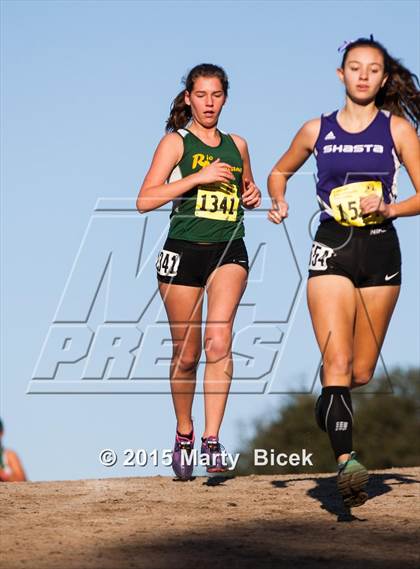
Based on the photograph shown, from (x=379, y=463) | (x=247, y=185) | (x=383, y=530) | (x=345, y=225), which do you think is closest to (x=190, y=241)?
(x=247, y=185)

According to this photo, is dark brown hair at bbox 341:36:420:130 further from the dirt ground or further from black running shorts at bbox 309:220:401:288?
the dirt ground

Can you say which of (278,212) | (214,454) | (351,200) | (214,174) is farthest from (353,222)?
(214,454)

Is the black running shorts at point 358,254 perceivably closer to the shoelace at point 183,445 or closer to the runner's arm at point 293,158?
the runner's arm at point 293,158

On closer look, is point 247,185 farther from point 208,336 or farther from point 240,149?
point 208,336

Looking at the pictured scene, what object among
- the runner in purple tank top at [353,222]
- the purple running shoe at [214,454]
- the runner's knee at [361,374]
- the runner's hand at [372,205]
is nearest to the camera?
the runner's hand at [372,205]

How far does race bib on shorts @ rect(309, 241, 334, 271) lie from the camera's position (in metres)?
7.17

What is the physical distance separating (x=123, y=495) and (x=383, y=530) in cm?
233

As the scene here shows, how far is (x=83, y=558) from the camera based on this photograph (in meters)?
6.24

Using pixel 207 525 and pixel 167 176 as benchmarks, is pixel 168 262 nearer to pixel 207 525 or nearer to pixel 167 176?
pixel 167 176

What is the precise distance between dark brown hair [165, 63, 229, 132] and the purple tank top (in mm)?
1688

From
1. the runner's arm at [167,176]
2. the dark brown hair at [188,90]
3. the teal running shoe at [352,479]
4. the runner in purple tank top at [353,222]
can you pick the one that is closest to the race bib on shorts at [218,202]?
the runner's arm at [167,176]

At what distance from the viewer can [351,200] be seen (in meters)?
7.15

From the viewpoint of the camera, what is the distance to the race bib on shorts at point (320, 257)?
282 inches

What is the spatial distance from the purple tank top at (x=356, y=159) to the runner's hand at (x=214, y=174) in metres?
1.14
